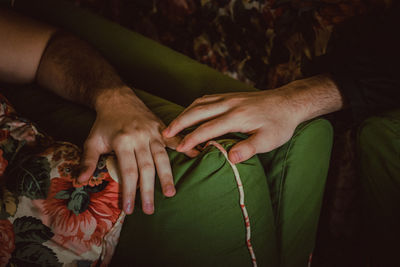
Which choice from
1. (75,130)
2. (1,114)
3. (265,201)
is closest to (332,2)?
(265,201)

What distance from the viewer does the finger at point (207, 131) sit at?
0.50 metres

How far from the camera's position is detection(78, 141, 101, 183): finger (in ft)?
1.50

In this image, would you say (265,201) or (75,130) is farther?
(75,130)

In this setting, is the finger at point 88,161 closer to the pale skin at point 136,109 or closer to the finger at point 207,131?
the pale skin at point 136,109

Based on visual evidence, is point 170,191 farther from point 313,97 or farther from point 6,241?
point 313,97

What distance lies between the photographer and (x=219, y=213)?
1.46 feet

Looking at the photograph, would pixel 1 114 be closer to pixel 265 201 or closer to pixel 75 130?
pixel 75 130

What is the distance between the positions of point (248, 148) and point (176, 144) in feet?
0.53

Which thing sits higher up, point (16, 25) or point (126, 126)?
point (16, 25)

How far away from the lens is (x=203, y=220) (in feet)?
1.45

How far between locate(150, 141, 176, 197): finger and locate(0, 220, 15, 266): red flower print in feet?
0.93

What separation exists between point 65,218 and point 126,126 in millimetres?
232

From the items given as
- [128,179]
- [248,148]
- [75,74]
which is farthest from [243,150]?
[75,74]

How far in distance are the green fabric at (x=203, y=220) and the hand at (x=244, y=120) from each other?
0.05m
